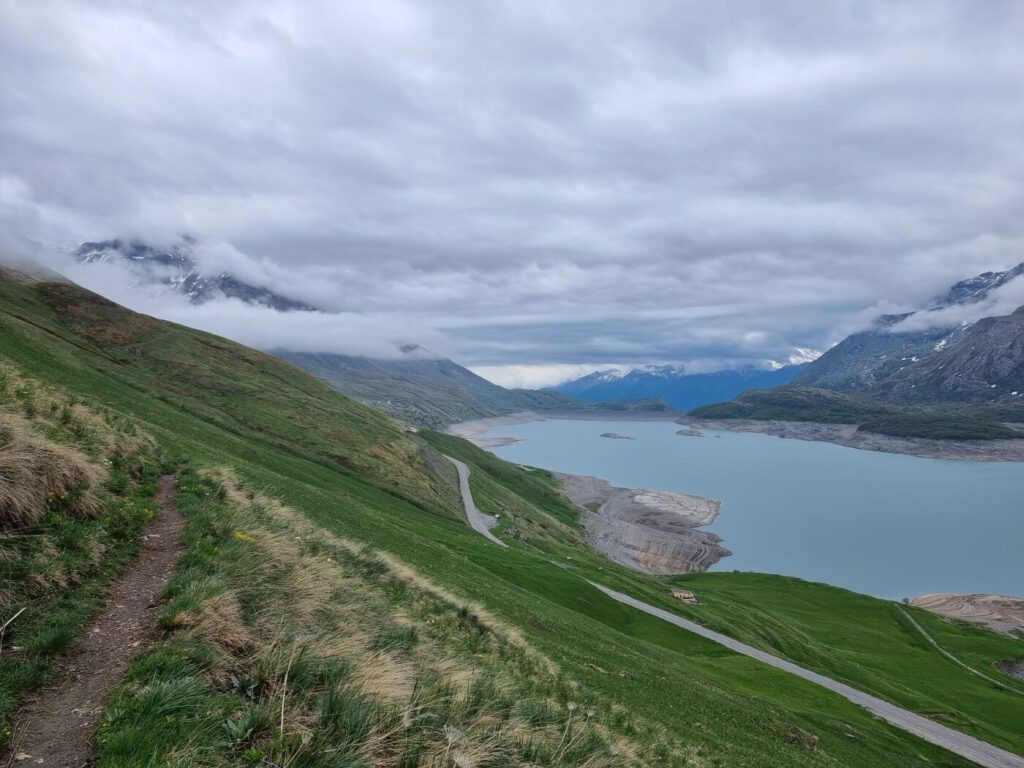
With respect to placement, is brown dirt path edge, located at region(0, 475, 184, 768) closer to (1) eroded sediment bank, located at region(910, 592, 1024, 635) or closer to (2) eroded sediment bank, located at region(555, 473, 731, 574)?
(2) eroded sediment bank, located at region(555, 473, 731, 574)

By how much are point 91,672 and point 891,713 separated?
213 feet

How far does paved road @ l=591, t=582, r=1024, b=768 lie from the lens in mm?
44844

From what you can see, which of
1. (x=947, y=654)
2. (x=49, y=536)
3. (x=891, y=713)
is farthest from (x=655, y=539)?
(x=49, y=536)

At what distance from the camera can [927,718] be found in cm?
5300

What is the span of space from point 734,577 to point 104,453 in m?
130

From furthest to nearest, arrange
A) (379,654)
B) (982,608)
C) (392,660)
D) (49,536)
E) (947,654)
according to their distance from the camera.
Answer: (982,608) < (947,654) < (49,536) < (392,660) < (379,654)

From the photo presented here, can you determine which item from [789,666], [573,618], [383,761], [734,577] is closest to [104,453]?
[383,761]

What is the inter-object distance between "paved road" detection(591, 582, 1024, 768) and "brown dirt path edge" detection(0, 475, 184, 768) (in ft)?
179

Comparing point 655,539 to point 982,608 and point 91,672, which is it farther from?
point 91,672

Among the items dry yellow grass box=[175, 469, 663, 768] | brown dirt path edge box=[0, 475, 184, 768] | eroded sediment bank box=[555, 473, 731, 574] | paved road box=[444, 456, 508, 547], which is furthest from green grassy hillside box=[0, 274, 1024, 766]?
eroded sediment bank box=[555, 473, 731, 574]

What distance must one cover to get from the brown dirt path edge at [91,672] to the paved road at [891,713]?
54.4m

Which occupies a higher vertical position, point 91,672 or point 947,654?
point 91,672

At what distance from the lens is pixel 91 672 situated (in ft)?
27.6

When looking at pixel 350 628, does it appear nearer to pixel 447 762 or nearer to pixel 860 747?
pixel 447 762
